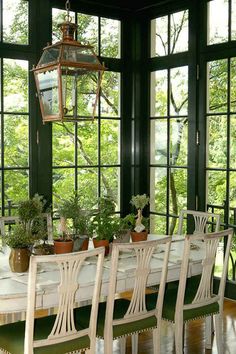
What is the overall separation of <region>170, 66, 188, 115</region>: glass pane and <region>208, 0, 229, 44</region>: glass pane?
1.41ft

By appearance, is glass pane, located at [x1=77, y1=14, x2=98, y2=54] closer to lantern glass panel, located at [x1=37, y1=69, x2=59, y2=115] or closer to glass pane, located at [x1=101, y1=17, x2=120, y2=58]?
glass pane, located at [x1=101, y1=17, x2=120, y2=58]

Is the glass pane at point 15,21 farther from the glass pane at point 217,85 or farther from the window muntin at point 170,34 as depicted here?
the glass pane at point 217,85

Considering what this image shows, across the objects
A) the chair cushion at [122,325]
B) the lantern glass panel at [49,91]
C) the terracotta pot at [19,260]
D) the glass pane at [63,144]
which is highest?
the lantern glass panel at [49,91]

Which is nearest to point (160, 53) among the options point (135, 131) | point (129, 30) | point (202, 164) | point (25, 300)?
point (129, 30)

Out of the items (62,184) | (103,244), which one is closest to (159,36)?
(62,184)

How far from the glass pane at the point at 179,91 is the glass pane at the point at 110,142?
2.17ft

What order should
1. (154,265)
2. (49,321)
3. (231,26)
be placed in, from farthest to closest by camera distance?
(231,26) → (154,265) → (49,321)

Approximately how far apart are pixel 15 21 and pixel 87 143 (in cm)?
139

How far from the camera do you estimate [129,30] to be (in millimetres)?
6141

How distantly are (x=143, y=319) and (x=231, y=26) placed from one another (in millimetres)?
2945

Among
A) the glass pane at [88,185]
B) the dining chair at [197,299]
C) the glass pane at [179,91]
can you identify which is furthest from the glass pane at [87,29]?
the dining chair at [197,299]

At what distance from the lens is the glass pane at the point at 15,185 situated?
5.25 m

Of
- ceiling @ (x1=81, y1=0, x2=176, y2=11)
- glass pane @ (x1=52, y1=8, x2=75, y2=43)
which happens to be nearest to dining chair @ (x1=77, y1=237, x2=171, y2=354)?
glass pane @ (x1=52, y1=8, x2=75, y2=43)

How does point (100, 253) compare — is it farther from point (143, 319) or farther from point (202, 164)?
point (202, 164)
